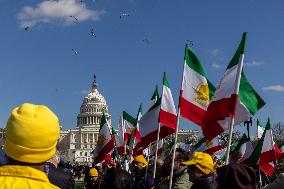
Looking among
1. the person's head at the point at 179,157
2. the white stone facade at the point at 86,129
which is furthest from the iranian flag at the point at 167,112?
the white stone facade at the point at 86,129

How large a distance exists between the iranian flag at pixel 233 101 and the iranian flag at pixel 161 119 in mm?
3579

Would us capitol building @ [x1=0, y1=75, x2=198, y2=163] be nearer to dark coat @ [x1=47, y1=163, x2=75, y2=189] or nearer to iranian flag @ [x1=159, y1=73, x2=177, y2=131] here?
iranian flag @ [x1=159, y1=73, x2=177, y2=131]

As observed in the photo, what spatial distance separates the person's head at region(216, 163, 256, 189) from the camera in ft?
12.7

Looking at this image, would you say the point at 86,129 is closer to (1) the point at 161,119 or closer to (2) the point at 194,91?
(1) the point at 161,119

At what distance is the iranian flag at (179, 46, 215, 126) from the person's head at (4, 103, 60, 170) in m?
6.74

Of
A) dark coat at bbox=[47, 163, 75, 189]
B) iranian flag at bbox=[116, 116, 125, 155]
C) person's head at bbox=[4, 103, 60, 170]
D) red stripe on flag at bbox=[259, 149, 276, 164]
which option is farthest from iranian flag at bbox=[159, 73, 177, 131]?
person's head at bbox=[4, 103, 60, 170]

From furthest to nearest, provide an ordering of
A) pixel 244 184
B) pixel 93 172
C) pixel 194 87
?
pixel 93 172 < pixel 194 87 < pixel 244 184

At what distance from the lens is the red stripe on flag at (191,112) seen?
9188 mm

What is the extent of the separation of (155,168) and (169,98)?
7.13ft

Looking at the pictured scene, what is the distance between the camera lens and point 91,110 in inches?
6752

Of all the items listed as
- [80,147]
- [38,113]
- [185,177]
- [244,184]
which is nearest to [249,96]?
[185,177]

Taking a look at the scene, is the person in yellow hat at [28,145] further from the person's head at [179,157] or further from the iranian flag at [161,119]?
the iranian flag at [161,119]

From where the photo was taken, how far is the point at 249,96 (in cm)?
Result: 762

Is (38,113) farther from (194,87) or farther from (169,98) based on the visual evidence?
(169,98)
